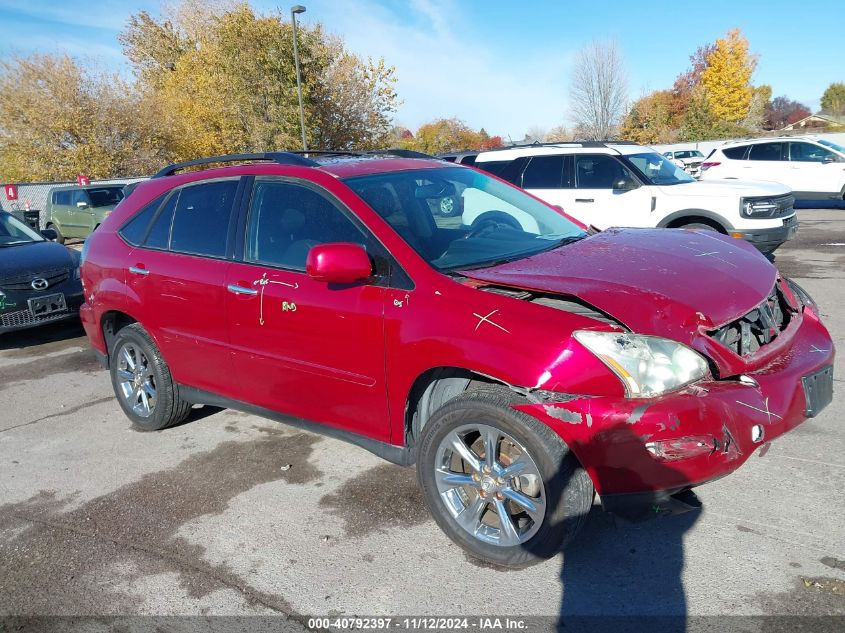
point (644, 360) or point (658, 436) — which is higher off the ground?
point (644, 360)

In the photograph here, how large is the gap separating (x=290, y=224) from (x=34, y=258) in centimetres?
540

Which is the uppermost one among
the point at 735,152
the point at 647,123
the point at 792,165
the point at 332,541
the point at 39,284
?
the point at 647,123

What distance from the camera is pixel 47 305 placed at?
738 centimetres

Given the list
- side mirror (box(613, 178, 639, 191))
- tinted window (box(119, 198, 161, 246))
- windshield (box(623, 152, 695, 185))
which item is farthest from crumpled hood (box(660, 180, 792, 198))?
tinted window (box(119, 198, 161, 246))

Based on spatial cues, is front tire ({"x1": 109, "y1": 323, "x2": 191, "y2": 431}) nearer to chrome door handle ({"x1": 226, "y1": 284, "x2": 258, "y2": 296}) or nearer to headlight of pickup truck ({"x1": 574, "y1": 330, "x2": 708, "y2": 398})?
chrome door handle ({"x1": 226, "y1": 284, "x2": 258, "y2": 296})

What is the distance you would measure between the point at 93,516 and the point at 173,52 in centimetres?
4542

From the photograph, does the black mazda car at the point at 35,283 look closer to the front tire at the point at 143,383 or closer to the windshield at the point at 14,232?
the windshield at the point at 14,232

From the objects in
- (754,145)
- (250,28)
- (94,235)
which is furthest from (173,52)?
(94,235)

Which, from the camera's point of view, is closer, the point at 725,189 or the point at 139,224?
the point at 139,224

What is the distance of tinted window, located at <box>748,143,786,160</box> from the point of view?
639 inches

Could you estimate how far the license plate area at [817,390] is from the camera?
9.91 ft

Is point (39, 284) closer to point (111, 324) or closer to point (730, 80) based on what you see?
point (111, 324)

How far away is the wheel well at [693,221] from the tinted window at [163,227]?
6.50 meters

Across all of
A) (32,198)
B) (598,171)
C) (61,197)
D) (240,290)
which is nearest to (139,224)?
(240,290)
